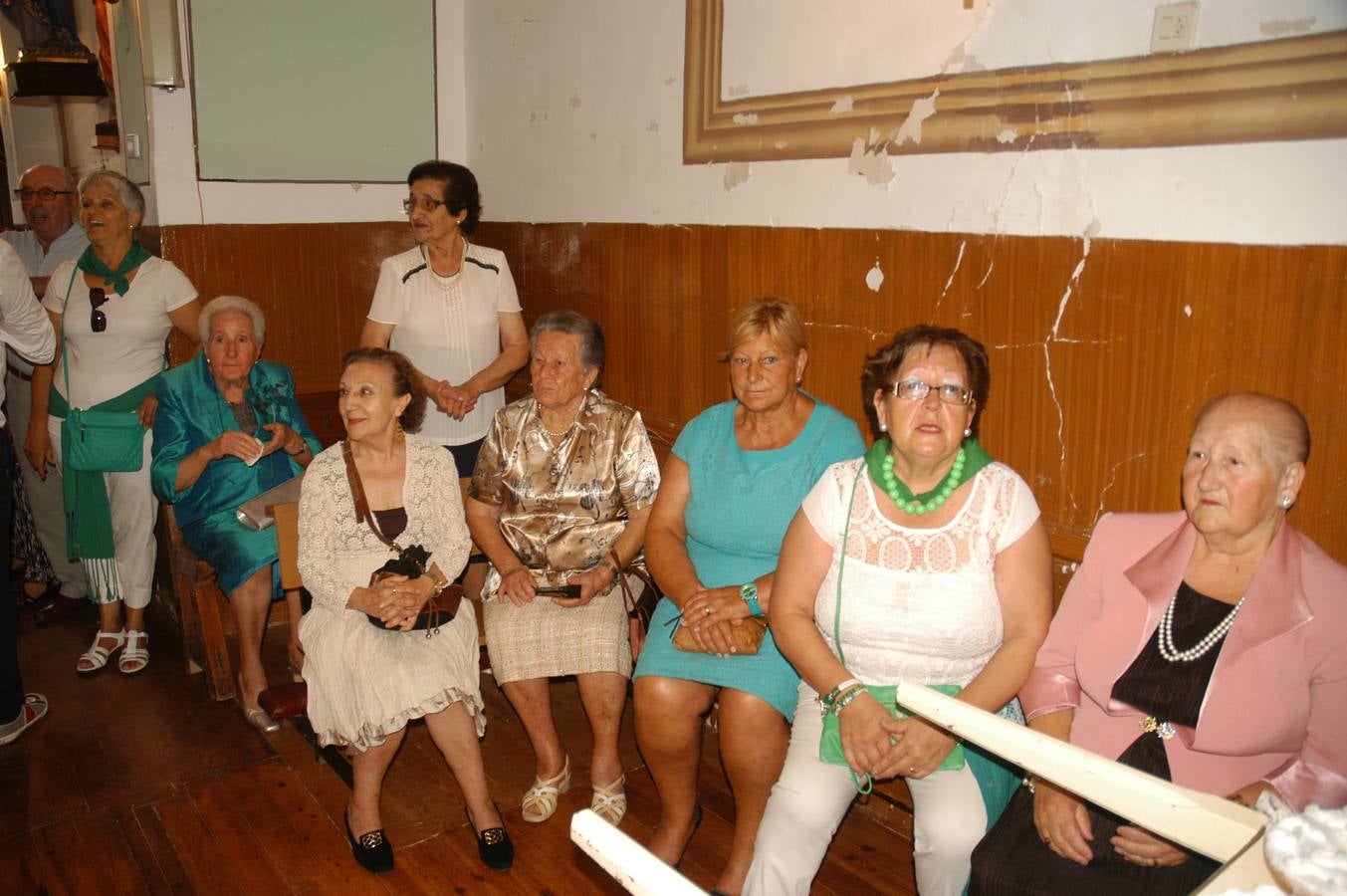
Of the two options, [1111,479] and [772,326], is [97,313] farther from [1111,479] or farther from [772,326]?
[1111,479]

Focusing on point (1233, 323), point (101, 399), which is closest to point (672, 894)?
point (1233, 323)

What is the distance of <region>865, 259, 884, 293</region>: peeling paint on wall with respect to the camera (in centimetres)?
270

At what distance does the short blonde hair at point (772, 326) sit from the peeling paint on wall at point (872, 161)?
16.7 inches

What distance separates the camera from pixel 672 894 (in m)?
0.94

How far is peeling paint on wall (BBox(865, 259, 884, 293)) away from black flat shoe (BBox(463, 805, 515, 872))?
1724 mm

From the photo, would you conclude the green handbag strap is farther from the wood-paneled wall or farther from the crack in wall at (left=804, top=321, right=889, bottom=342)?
the crack in wall at (left=804, top=321, right=889, bottom=342)

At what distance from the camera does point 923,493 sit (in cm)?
212

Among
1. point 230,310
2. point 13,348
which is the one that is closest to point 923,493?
point 230,310

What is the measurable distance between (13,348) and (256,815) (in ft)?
5.37

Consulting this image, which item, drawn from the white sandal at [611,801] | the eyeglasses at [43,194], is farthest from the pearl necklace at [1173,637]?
the eyeglasses at [43,194]

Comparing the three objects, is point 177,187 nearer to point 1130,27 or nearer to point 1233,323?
point 1130,27

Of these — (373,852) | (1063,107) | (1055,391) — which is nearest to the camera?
(1063,107)

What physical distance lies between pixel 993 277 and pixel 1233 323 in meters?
0.57

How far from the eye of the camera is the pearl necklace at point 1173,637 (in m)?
1.83
